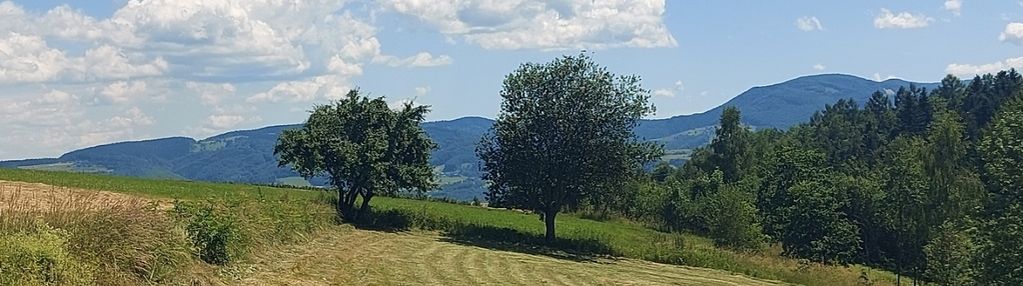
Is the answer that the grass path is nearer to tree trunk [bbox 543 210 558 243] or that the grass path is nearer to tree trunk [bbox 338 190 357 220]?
tree trunk [bbox 338 190 357 220]

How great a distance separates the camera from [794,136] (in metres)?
146

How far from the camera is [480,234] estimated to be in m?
46.8

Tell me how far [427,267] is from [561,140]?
1796 centimetres

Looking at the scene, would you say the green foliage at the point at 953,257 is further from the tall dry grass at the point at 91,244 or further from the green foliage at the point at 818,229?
the tall dry grass at the point at 91,244

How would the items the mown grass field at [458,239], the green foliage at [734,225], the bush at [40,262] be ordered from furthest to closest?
the green foliage at [734,225], the mown grass field at [458,239], the bush at [40,262]

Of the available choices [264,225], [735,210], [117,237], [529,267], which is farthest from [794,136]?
[117,237]

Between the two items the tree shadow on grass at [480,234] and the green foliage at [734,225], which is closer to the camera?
the tree shadow on grass at [480,234]

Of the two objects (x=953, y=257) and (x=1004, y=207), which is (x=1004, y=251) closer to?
(x=1004, y=207)

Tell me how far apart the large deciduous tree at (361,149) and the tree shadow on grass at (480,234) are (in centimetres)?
130

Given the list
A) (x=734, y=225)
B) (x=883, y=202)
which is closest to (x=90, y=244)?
(x=734, y=225)

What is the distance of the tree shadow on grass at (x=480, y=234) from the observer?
4384cm

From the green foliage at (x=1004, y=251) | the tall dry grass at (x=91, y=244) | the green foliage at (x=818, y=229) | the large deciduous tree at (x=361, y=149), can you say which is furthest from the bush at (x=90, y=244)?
the green foliage at (x=818, y=229)

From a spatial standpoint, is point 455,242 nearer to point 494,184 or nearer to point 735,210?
point 494,184

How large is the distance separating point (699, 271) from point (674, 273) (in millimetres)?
3696
